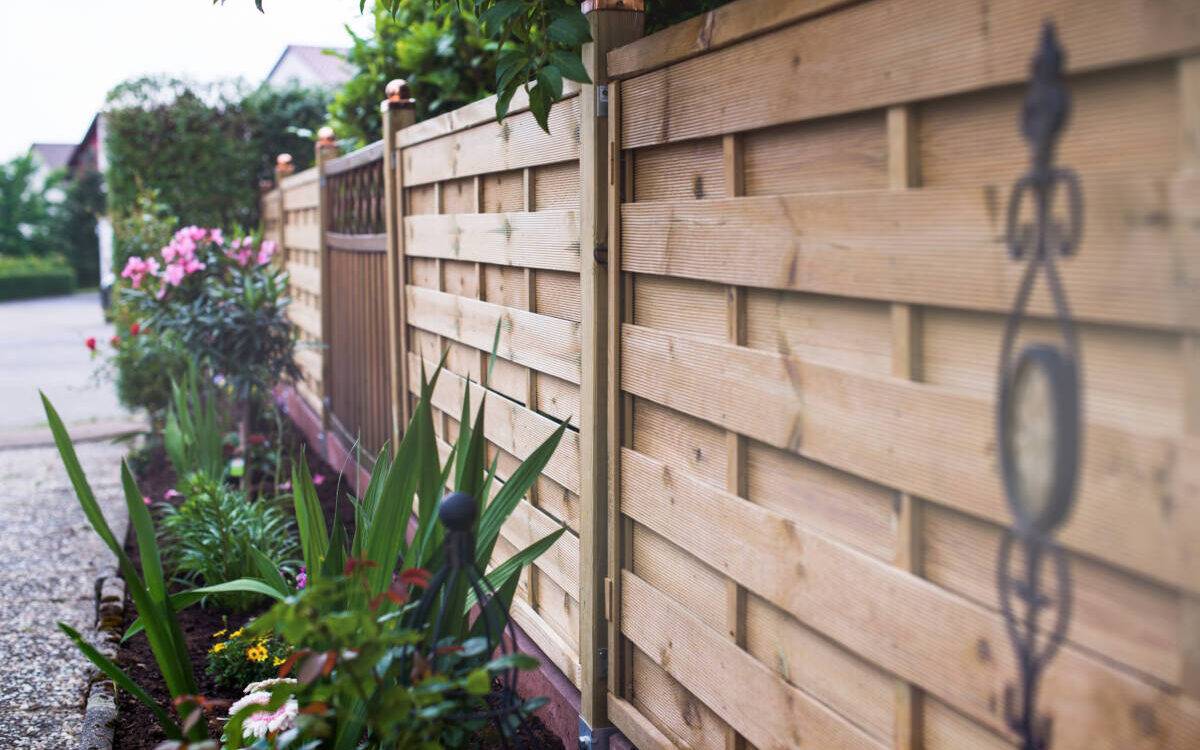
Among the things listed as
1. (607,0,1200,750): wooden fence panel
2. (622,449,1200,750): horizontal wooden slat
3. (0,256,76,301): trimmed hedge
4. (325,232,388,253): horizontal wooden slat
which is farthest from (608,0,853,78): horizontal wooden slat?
(0,256,76,301): trimmed hedge

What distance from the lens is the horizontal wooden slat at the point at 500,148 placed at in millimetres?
2694

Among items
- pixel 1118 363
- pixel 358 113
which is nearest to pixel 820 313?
pixel 1118 363

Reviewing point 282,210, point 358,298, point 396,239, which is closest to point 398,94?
point 396,239

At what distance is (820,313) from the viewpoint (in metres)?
1.69

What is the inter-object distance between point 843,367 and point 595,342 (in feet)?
3.21

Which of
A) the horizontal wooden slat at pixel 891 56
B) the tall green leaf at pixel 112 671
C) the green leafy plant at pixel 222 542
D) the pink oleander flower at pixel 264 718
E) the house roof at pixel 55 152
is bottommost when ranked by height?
the green leafy plant at pixel 222 542

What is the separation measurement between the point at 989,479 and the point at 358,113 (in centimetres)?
542

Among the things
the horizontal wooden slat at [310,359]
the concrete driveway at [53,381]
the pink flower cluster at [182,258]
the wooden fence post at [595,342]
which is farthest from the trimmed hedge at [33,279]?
the wooden fence post at [595,342]

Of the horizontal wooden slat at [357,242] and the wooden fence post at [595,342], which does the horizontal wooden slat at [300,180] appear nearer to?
the horizontal wooden slat at [357,242]

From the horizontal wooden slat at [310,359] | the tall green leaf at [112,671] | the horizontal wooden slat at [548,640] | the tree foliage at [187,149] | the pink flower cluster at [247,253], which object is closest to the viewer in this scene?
the tall green leaf at [112,671]

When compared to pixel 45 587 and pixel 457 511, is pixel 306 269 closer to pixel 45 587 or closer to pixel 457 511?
pixel 45 587

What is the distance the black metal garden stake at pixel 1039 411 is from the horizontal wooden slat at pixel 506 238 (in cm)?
154

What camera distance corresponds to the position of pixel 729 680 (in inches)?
79.7

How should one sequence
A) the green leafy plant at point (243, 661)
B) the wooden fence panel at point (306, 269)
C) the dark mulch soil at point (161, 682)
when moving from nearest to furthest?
the dark mulch soil at point (161, 682), the green leafy plant at point (243, 661), the wooden fence panel at point (306, 269)
